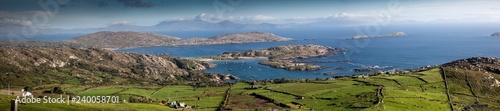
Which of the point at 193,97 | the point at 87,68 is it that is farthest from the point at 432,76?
the point at 87,68

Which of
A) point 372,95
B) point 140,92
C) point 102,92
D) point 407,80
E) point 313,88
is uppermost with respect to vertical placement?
point 407,80

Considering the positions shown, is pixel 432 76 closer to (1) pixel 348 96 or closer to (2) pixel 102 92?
(1) pixel 348 96

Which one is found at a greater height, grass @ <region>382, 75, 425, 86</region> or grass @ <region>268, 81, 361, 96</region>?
grass @ <region>382, 75, 425, 86</region>

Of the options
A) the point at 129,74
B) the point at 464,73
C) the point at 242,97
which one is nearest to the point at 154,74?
the point at 129,74

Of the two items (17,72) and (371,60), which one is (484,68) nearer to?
(371,60)

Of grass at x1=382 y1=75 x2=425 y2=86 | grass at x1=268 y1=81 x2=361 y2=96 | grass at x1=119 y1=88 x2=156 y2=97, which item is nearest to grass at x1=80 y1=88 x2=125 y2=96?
grass at x1=119 y1=88 x2=156 y2=97

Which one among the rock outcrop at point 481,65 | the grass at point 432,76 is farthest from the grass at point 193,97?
the rock outcrop at point 481,65

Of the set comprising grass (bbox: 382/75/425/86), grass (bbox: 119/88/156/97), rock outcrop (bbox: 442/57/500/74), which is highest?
rock outcrop (bbox: 442/57/500/74)

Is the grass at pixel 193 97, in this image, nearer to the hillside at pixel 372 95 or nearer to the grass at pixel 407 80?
the hillside at pixel 372 95

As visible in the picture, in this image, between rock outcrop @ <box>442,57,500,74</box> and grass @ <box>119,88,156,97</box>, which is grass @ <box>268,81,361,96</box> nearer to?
grass @ <box>119,88,156,97</box>
